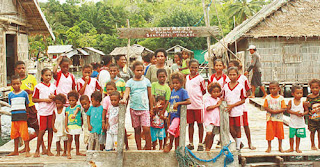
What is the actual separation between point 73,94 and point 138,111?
1148mm

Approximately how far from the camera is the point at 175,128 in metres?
5.03

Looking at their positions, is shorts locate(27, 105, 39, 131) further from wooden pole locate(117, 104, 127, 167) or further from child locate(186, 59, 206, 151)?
child locate(186, 59, 206, 151)

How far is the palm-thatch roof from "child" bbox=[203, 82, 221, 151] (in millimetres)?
9528

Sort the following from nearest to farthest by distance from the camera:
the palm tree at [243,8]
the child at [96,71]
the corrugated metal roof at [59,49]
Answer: the child at [96,71], the palm tree at [243,8], the corrugated metal roof at [59,49]

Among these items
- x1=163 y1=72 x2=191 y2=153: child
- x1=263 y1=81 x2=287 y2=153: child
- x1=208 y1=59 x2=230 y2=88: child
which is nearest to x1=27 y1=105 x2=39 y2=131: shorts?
x1=163 y1=72 x2=191 y2=153: child

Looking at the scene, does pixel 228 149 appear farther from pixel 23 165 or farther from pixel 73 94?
pixel 23 165

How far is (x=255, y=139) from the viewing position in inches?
257

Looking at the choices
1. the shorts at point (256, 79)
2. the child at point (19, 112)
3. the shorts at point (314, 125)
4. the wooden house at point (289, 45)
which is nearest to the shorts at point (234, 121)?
the shorts at point (314, 125)

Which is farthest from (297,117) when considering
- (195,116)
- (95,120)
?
(95,120)

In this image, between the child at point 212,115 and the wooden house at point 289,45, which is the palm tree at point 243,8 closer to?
the wooden house at point 289,45

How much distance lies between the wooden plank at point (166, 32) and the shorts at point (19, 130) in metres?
4.07

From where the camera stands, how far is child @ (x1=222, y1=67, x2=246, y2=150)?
209 inches

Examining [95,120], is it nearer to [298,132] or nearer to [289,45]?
[298,132]

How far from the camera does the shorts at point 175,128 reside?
5.00 meters
